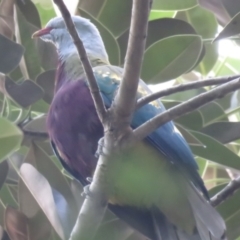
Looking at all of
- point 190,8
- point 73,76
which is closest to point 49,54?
point 73,76

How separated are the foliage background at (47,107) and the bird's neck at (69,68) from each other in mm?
30

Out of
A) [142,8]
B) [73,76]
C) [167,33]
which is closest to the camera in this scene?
[142,8]

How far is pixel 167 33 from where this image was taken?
179 centimetres

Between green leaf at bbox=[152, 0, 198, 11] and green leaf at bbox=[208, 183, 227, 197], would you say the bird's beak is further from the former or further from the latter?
green leaf at bbox=[208, 183, 227, 197]

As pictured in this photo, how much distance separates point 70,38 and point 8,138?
2.08ft

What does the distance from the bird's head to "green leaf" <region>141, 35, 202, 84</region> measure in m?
0.21

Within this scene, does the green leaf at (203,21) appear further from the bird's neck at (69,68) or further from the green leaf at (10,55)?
the green leaf at (10,55)

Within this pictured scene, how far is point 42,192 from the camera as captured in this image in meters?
1.45

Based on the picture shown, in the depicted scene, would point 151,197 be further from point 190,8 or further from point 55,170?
point 190,8

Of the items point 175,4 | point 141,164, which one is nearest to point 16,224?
point 141,164

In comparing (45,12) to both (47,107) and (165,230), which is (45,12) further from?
(165,230)

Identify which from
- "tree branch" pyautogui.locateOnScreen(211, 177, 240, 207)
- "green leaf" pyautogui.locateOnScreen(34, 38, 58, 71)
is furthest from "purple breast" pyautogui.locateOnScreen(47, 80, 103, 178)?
"tree branch" pyautogui.locateOnScreen(211, 177, 240, 207)

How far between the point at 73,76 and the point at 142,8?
715 mm

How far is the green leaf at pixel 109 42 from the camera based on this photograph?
5.67 feet
